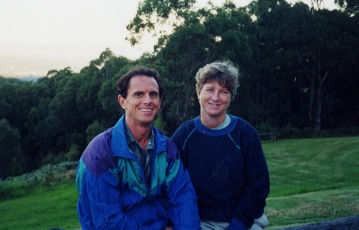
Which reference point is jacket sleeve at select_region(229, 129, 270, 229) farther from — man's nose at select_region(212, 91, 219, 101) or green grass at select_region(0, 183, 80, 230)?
green grass at select_region(0, 183, 80, 230)

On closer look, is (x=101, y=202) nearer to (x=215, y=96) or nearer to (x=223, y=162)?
(x=223, y=162)

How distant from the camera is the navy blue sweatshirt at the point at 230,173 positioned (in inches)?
111

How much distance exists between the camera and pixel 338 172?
11148mm

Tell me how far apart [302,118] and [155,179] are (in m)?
28.2

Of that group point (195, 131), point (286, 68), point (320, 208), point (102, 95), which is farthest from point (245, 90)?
point (195, 131)

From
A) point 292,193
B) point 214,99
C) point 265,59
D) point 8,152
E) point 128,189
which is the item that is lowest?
point 8,152

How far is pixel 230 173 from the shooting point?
2.86 meters

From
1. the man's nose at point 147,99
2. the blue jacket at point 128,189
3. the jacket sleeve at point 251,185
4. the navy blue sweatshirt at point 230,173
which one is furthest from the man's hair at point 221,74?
the blue jacket at point 128,189

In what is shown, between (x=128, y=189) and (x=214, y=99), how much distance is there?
106cm

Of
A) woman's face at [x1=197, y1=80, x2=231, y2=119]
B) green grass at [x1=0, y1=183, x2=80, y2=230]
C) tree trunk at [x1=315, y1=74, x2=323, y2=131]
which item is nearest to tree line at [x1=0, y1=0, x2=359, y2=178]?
tree trunk at [x1=315, y1=74, x2=323, y2=131]

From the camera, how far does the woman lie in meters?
2.83

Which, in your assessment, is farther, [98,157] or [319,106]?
[319,106]

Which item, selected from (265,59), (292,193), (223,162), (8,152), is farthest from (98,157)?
(8,152)

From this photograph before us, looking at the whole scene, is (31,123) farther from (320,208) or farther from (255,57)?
(320,208)
